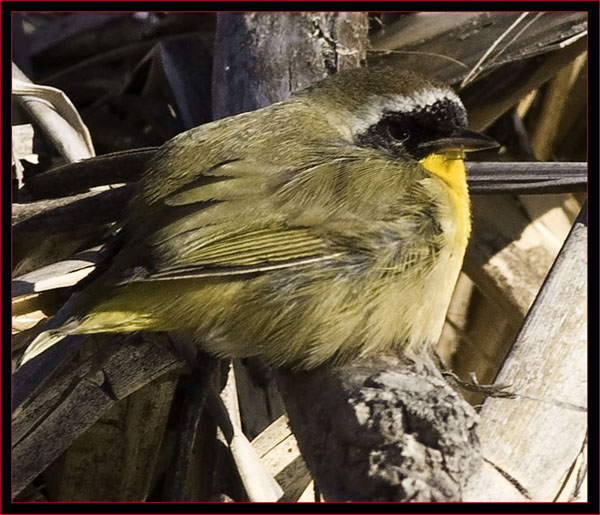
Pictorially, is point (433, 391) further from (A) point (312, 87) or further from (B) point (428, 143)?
(A) point (312, 87)

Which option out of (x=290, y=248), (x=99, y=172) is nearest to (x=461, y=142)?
(x=290, y=248)

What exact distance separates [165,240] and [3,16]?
116cm

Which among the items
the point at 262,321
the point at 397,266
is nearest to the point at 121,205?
the point at 262,321

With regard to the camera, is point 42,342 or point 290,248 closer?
point 42,342

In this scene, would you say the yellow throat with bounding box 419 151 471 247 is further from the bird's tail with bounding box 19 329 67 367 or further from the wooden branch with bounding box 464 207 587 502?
the bird's tail with bounding box 19 329 67 367

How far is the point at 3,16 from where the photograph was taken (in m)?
3.18

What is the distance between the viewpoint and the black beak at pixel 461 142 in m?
2.80

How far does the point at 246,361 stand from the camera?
313 cm

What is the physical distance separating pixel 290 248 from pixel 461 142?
63 centimetres

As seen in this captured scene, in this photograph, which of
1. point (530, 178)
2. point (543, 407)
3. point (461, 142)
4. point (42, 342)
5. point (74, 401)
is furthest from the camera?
point (530, 178)

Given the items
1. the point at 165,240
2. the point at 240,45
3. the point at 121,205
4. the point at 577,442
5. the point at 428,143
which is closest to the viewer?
the point at 577,442

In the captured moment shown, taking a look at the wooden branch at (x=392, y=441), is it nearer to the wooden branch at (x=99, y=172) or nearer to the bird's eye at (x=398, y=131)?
the bird's eye at (x=398, y=131)

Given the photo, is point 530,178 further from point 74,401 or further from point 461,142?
point 74,401

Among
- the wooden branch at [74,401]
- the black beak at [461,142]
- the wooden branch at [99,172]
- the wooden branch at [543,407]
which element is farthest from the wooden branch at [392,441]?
the wooden branch at [99,172]
